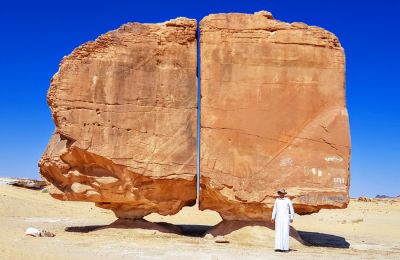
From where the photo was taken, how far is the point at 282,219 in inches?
386

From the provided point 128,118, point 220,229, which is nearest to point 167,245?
point 220,229

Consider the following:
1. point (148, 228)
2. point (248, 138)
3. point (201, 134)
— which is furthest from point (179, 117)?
point (148, 228)

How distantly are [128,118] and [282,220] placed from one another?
13.6 feet

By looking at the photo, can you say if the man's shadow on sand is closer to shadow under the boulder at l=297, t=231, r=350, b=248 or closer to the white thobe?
shadow under the boulder at l=297, t=231, r=350, b=248

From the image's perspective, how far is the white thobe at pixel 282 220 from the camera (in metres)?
9.62

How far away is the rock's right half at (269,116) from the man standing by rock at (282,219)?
633mm

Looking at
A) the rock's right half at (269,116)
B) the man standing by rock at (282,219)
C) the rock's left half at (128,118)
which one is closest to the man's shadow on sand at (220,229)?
the rock's right half at (269,116)

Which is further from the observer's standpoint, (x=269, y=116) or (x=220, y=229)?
(x=220, y=229)

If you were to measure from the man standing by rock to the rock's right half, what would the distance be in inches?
24.9

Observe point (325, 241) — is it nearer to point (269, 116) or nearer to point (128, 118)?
point (269, 116)

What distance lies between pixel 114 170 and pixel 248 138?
3181 mm

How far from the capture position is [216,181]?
34.9 feet

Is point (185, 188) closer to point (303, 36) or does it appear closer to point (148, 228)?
point (148, 228)

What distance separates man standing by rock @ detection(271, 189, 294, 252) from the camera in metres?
9.61
